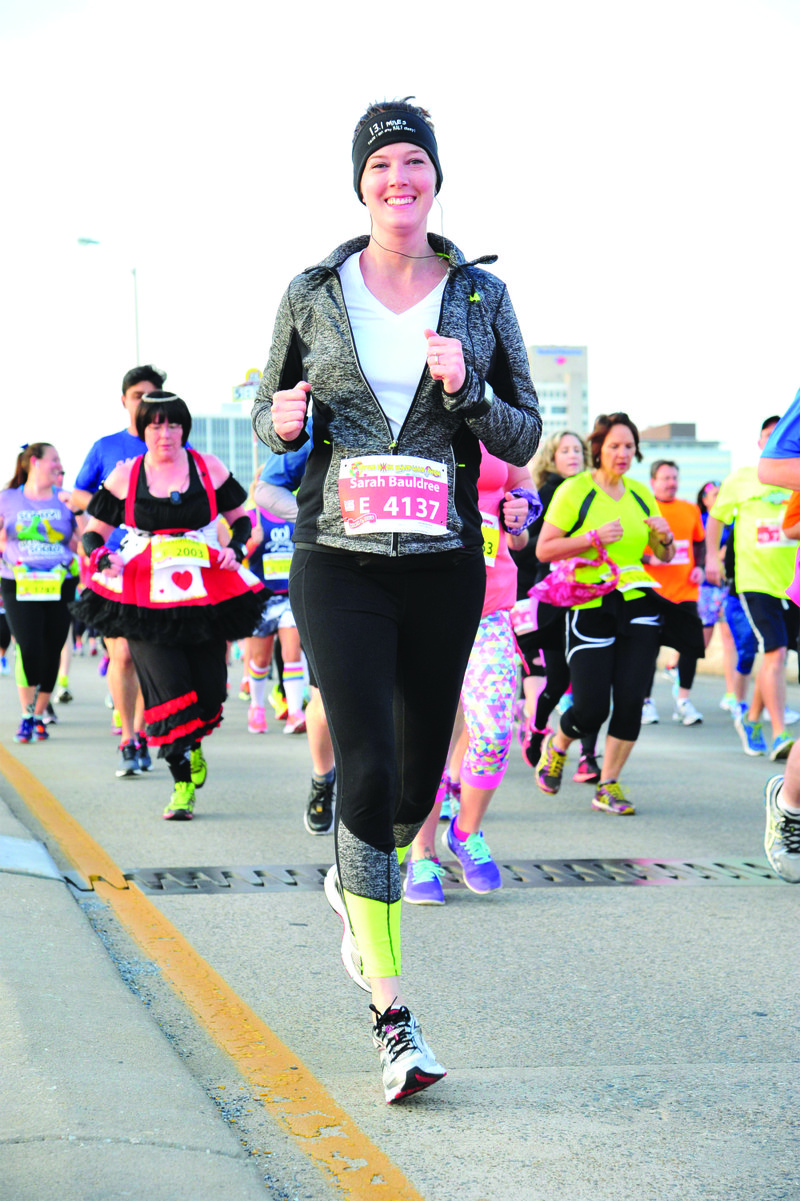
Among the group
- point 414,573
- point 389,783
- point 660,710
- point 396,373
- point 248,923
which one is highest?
point 396,373

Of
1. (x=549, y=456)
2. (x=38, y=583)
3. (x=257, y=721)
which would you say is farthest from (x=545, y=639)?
(x=38, y=583)

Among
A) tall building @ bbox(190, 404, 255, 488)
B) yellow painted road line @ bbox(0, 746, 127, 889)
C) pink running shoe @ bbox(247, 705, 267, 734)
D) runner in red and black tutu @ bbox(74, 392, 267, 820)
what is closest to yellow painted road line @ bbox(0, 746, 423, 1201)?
yellow painted road line @ bbox(0, 746, 127, 889)

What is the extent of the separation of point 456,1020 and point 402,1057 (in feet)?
2.34

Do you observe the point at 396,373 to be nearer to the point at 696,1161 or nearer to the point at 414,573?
the point at 414,573

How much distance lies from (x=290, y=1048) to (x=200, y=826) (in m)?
3.64

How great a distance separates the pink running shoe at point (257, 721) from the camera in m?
12.4

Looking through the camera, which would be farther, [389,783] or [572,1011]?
[572,1011]

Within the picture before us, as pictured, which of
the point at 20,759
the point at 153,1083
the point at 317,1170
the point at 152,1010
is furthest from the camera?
the point at 20,759

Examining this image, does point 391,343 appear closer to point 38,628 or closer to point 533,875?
point 533,875

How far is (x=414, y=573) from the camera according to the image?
365cm

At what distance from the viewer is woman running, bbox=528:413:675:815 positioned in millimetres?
7707

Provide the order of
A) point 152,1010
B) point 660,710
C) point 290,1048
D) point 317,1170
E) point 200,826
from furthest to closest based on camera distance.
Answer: point 660,710 < point 200,826 < point 152,1010 < point 290,1048 < point 317,1170

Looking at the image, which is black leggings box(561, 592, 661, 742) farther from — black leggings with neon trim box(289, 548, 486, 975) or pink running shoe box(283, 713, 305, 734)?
pink running shoe box(283, 713, 305, 734)

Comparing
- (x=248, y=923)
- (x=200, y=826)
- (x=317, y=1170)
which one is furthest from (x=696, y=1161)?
(x=200, y=826)
